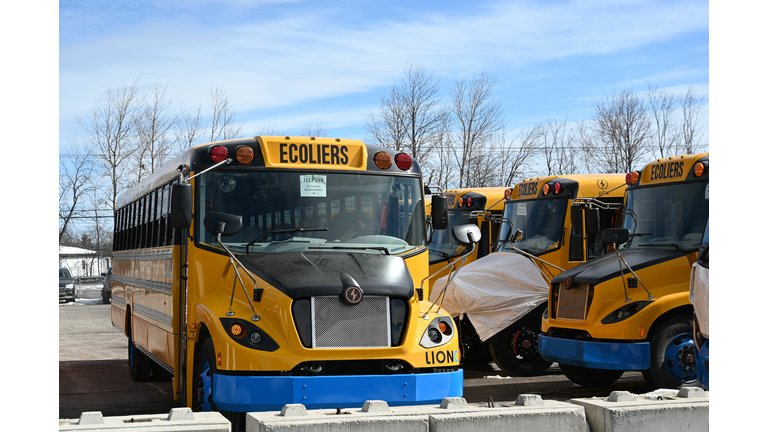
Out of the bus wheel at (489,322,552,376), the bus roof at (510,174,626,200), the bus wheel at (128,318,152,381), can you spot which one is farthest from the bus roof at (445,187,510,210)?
the bus wheel at (128,318,152,381)

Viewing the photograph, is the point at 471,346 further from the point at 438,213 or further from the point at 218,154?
the point at 218,154

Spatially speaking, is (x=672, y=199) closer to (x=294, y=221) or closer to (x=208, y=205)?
(x=294, y=221)

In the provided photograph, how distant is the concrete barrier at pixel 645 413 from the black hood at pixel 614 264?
14.8 feet

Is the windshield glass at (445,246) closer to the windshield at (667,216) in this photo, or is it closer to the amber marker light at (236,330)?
the windshield at (667,216)

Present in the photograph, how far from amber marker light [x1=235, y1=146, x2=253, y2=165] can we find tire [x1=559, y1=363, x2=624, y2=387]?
5.23 meters

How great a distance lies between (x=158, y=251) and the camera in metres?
8.76

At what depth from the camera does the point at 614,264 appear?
9.51 metres

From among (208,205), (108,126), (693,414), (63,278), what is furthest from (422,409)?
(108,126)

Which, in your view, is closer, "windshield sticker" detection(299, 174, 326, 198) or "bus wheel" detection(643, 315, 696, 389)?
"windshield sticker" detection(299, 174, 326, 198)

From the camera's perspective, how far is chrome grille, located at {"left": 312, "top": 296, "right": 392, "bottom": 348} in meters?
6.09

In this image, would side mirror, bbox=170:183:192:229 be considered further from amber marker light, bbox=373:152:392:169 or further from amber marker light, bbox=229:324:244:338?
amber marker light, bbox=373:152:392:169

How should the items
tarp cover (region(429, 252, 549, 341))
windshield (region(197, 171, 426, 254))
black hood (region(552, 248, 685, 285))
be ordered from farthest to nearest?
tarp cover (region(429, 252, 549, 341)), black hood (region(552, 248, 685, 285)), windshield (region(197, 171, 426, 254))

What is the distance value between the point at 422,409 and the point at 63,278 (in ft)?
107

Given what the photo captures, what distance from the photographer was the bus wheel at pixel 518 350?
36.8 feet
